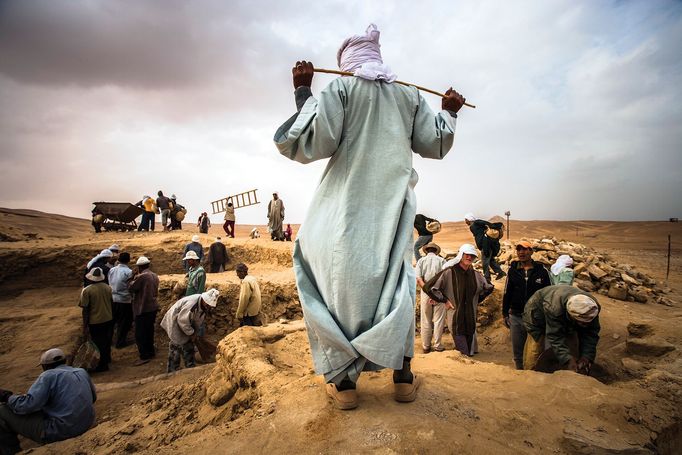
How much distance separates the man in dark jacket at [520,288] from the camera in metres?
4.23

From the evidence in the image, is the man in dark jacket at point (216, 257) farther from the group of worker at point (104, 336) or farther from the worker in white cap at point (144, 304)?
the worker in white cap at point (144, 304)

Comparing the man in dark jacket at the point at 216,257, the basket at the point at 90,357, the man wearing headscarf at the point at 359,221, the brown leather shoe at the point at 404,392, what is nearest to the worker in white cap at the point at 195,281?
the basket at the point at 90,357

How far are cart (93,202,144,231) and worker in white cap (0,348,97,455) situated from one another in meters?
13.0

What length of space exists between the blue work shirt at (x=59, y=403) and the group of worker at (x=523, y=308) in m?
4.26

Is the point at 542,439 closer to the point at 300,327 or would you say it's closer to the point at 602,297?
the point at 300,327

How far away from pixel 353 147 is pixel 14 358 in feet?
27.8

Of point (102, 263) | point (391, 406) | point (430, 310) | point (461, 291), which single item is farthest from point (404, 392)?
point (102, 263)

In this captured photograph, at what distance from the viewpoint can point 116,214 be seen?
48.0ft

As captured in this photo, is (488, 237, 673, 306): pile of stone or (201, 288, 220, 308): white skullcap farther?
(488, 237, 673, 306): pile of stone

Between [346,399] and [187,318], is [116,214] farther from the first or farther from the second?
[346,399]

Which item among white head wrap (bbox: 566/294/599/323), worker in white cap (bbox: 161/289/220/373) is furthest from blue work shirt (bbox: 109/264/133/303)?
white head wrap (bbox: 566/294/599/323)

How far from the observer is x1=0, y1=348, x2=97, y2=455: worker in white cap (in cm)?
325

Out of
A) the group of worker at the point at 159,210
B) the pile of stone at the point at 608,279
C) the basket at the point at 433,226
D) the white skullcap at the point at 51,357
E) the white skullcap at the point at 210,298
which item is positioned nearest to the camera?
the white skullcap at the point at 51,357

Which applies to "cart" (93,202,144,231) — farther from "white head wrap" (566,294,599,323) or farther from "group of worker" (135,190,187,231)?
"white head wrap" (566,294,599,323)
